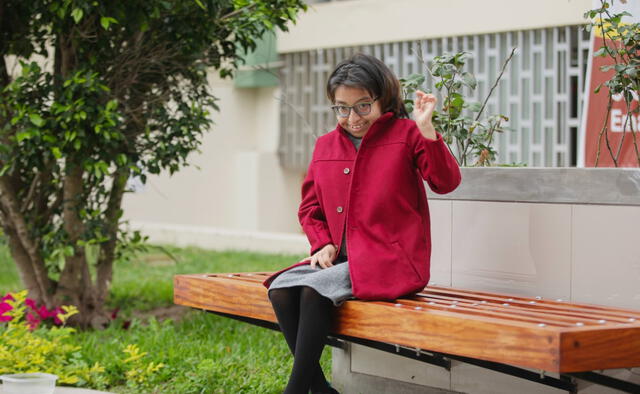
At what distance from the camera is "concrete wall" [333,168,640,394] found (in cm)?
302

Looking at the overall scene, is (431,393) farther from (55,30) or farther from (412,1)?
(412,1)

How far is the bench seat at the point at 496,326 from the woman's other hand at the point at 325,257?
0.23 meters

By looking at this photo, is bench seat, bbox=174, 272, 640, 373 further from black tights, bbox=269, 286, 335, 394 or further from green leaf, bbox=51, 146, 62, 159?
green leaf, bbox=51, 146, 62, 159

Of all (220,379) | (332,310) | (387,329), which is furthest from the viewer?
(220,379)

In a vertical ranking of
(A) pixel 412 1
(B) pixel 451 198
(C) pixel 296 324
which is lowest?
(C) pixel 296 324

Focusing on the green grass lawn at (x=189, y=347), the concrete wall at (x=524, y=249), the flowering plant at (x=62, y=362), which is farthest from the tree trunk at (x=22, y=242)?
the concrete wall at (x=524, y=249)

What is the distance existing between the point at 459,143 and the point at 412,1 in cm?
699

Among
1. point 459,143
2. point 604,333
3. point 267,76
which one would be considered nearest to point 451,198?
point 459,143

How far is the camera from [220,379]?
3.91 metres

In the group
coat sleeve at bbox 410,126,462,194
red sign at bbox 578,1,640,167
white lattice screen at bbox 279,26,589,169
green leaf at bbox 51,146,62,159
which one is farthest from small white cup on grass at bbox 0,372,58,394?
white lattice screen at bbox 279,26,589,169

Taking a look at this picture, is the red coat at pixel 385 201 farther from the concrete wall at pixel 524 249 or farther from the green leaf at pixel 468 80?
the green leaf at pixel 468 80

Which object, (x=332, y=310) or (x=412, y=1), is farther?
(x=412, y=1)

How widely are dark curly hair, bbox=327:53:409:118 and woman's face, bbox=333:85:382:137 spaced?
2cm

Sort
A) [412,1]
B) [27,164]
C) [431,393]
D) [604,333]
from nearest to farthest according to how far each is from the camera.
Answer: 1. [604,333]
2. [431,393]
3. [27,164]
4. [412,1]
